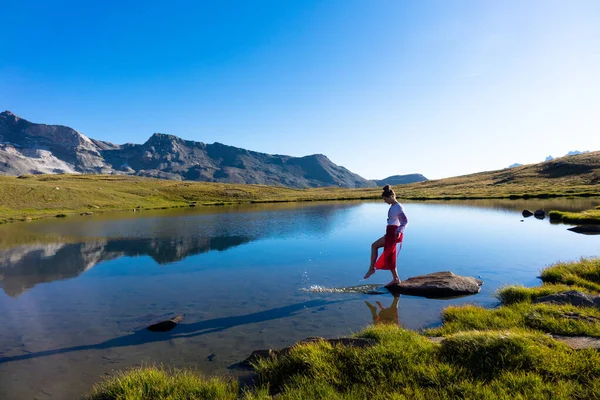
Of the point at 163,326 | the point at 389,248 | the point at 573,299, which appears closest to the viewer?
the point at 573,299

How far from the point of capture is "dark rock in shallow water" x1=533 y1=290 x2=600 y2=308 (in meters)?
11.0

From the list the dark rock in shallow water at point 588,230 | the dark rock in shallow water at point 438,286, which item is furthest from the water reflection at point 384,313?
the dark rock in shallow water at point 588,230

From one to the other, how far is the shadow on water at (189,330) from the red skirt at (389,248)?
3.40m

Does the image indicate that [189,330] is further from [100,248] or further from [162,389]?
[100,248]

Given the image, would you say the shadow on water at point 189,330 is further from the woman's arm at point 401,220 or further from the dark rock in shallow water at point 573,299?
the dark rock in shallow water at point 573,299

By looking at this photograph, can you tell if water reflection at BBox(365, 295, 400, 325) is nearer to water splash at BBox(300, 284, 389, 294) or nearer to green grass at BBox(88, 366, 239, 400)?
water splash at BBox(300, 284, 389, 294)

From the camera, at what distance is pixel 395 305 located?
13891 millimetres

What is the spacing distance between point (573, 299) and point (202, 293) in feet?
50.4

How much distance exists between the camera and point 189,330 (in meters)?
12.0

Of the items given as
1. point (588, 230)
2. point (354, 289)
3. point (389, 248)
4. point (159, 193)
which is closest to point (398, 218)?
point (389, 248)

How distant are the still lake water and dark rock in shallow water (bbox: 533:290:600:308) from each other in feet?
7.68

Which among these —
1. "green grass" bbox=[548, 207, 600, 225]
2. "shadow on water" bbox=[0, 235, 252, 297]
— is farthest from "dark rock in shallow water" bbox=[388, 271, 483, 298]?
"green grass" bbox=[548, 207, 600, 225]

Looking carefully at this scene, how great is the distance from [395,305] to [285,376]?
759 centimetres

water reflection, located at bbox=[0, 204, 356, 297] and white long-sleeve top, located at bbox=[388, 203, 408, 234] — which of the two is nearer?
white long-sleeve top, located at bbox=[388, 203, 408, 234]
